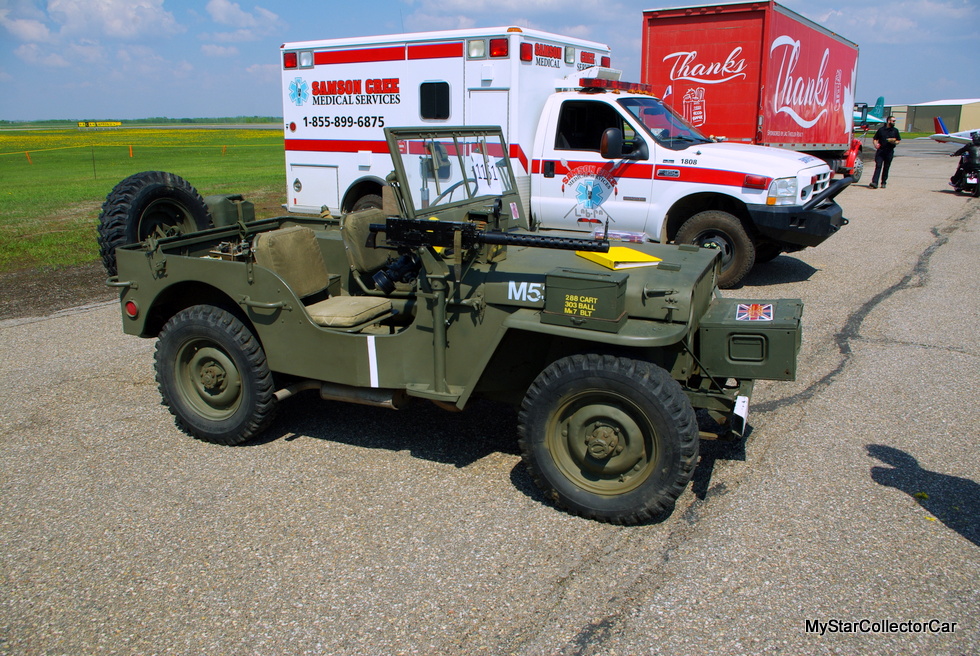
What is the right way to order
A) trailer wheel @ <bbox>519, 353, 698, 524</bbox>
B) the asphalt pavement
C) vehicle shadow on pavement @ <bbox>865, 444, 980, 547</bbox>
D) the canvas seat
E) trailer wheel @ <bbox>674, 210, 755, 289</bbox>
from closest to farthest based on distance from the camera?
the asphalt pavement
trailer wheel @ <bbox>519, 353, 698, 524</bbox>
vehicle shadow on pavement @ <bbox>865, 444, 980, 547</bbox>
the canvas seat
trailer wheel @ <bbox>674, 210, 755, 289</bbox>

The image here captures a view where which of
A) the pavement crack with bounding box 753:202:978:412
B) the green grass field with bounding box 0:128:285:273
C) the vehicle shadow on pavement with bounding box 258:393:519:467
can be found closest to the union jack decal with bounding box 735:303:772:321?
the pavement crack with bounding box 753:202:978:412

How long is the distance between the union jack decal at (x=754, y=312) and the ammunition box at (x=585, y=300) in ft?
2.70

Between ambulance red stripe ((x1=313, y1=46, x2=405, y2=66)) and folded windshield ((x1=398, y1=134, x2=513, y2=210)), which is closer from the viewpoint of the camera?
folded windshield ((x1=398, y1=134, x2=513, y2=210))

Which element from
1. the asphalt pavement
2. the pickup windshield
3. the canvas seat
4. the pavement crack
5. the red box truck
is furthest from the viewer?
the red box truck

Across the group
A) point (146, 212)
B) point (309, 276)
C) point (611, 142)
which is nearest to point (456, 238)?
point (309, 276)

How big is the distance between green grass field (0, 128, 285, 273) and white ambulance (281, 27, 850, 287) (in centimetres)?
542

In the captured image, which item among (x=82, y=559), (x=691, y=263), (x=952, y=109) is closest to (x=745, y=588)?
(x=691, y=263)

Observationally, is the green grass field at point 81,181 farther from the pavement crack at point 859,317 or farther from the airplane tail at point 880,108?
the airplane tail at point 880,108

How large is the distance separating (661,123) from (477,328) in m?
5.54

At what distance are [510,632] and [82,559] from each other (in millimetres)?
1965

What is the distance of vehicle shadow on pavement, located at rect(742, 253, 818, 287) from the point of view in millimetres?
8922

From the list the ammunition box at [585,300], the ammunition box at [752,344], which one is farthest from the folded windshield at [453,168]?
the ammunition box at [752,344]

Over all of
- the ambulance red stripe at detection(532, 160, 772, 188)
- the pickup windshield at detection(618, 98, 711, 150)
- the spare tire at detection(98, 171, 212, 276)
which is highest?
the pickup windshield at detection(618, 98, 711, 150)

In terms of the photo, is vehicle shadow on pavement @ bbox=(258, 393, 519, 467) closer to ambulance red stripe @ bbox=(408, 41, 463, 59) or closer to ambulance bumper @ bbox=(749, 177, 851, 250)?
ambulance bumper @ bbox=(749, 177, 851, 250)
